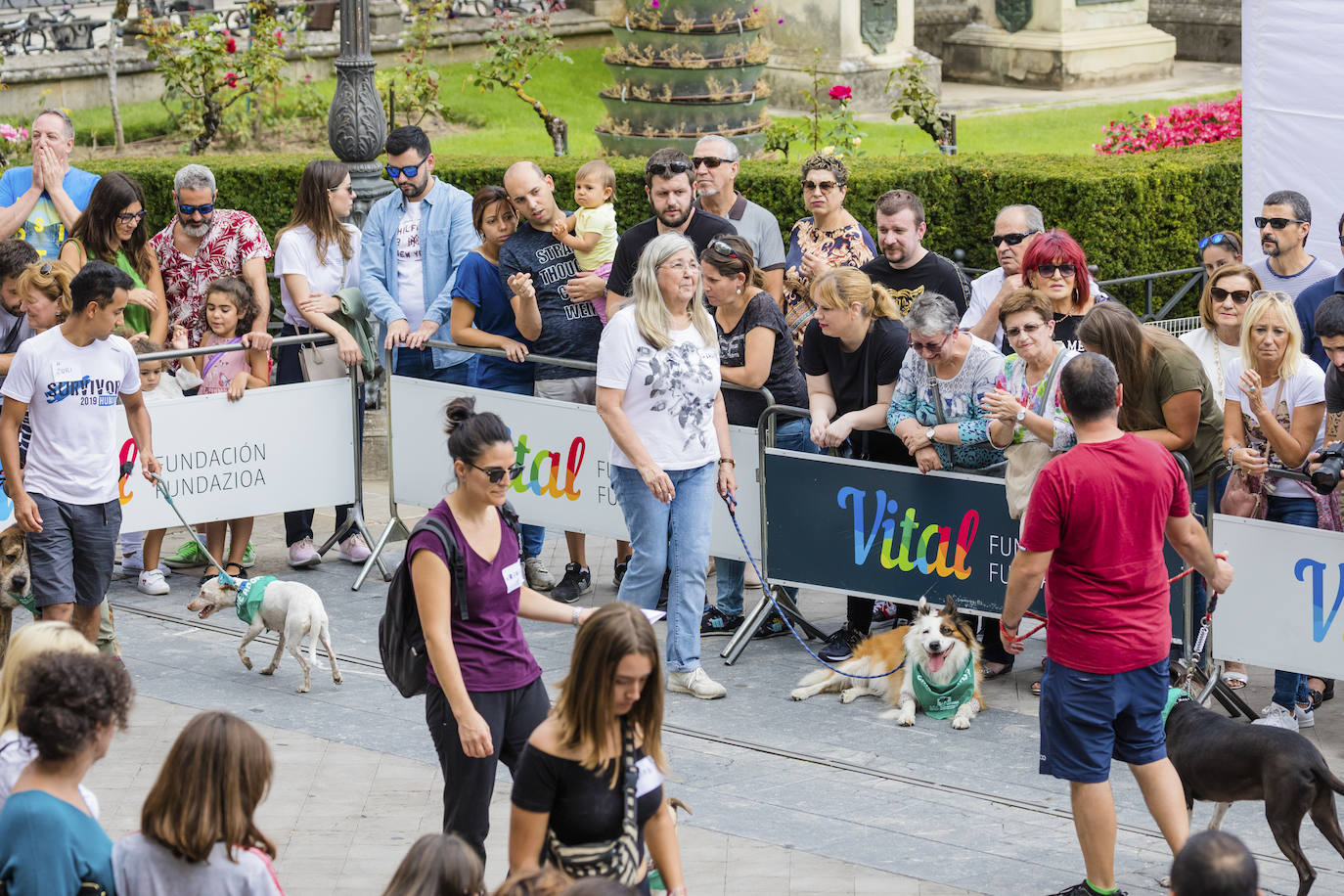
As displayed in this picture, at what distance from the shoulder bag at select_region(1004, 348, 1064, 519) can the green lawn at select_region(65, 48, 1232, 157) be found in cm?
1442

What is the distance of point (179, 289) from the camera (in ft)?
31.3

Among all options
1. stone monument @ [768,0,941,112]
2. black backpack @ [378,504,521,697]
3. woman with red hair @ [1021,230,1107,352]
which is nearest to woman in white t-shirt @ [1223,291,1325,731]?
woman with red hair @ [1021,230,1107,352]

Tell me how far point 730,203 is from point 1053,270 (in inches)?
90.2

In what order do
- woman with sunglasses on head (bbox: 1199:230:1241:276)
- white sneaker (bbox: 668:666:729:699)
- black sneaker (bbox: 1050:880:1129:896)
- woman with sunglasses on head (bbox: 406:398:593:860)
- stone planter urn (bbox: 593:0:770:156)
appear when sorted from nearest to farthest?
woman with sunglasses on head (bbox: 406:398:593:860) < black sneaker (bbox: 1050:880:1129:896) < white sneaker (bbox: 668:666:729:699) < woman with sunglasses on head (bbox: 1199:230:1241:276) < stone planter urn (bbox: 593:0:770:156)

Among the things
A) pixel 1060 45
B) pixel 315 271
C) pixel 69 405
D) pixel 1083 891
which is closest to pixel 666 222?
pixel 315 271

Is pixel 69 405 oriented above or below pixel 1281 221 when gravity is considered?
below

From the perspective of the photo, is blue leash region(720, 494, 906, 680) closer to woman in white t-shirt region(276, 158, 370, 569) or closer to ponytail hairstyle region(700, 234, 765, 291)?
ponytail hairstyle region(700, 234, 765, 291)

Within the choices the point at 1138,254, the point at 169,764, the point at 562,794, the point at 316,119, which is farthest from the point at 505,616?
the point at 316,119

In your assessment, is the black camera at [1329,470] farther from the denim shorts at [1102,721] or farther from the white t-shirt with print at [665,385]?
the white t-shirt with print at [665,385]

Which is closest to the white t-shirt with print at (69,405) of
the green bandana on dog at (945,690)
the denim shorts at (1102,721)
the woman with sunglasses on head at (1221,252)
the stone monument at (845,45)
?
the green bandana on dog at (945,690)

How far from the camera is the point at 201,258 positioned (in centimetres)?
950

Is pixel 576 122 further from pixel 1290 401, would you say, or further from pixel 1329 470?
pixel 1329 470

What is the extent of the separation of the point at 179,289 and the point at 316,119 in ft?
47.1

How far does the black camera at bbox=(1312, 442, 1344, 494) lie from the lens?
22.5 ft
